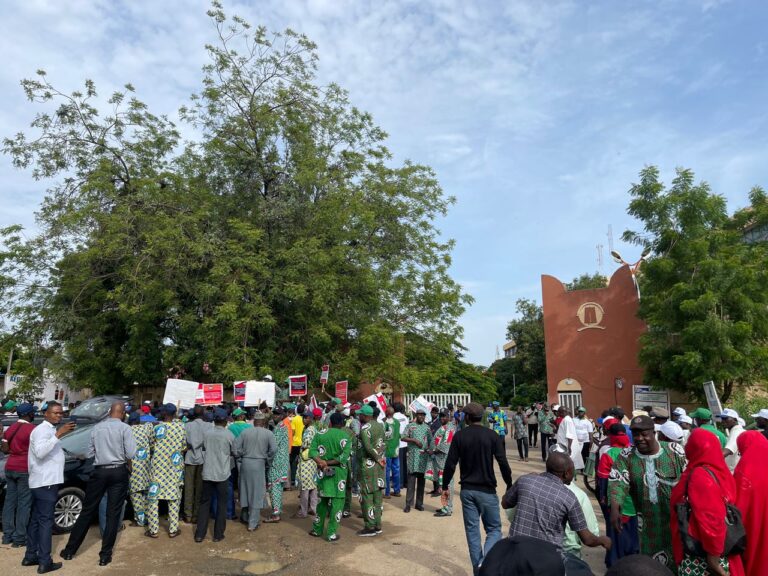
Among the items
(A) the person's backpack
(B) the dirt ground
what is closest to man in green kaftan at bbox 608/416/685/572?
(A) the person's backpack

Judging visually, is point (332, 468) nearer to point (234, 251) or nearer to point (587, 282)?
point (234, 251)

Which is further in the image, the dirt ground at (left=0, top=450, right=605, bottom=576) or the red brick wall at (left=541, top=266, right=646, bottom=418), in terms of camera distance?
the red brick wall at (left=541, top=266, right=646, bottom=418)

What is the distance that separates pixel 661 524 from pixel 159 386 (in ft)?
72.5

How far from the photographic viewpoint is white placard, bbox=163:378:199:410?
12.2 meters

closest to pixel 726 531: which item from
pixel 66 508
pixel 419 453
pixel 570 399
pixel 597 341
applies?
pixel 419 453

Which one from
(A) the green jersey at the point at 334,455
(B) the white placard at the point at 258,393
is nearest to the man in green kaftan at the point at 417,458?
(A) the green jersey at the point at 334,455

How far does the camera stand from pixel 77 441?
898cm

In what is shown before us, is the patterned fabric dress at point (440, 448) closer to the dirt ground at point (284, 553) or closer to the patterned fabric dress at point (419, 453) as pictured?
the patterned fabric dress at point (419, 453)

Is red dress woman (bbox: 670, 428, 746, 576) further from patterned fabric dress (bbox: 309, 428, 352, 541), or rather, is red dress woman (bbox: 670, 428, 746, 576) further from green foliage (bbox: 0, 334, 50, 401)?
green foliage (bbox: 0, 334, 50, 401)

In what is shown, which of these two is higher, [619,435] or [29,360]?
[29,360]

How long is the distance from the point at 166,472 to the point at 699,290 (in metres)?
17.5

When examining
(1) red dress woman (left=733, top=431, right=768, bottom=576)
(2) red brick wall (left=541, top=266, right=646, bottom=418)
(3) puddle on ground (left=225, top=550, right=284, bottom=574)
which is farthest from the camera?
(2) red brick wall (left=541, top=266, right=646, bottom=418)

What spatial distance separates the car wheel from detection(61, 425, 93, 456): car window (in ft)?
2.07

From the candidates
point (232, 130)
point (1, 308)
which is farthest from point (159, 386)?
point (232, 130)
